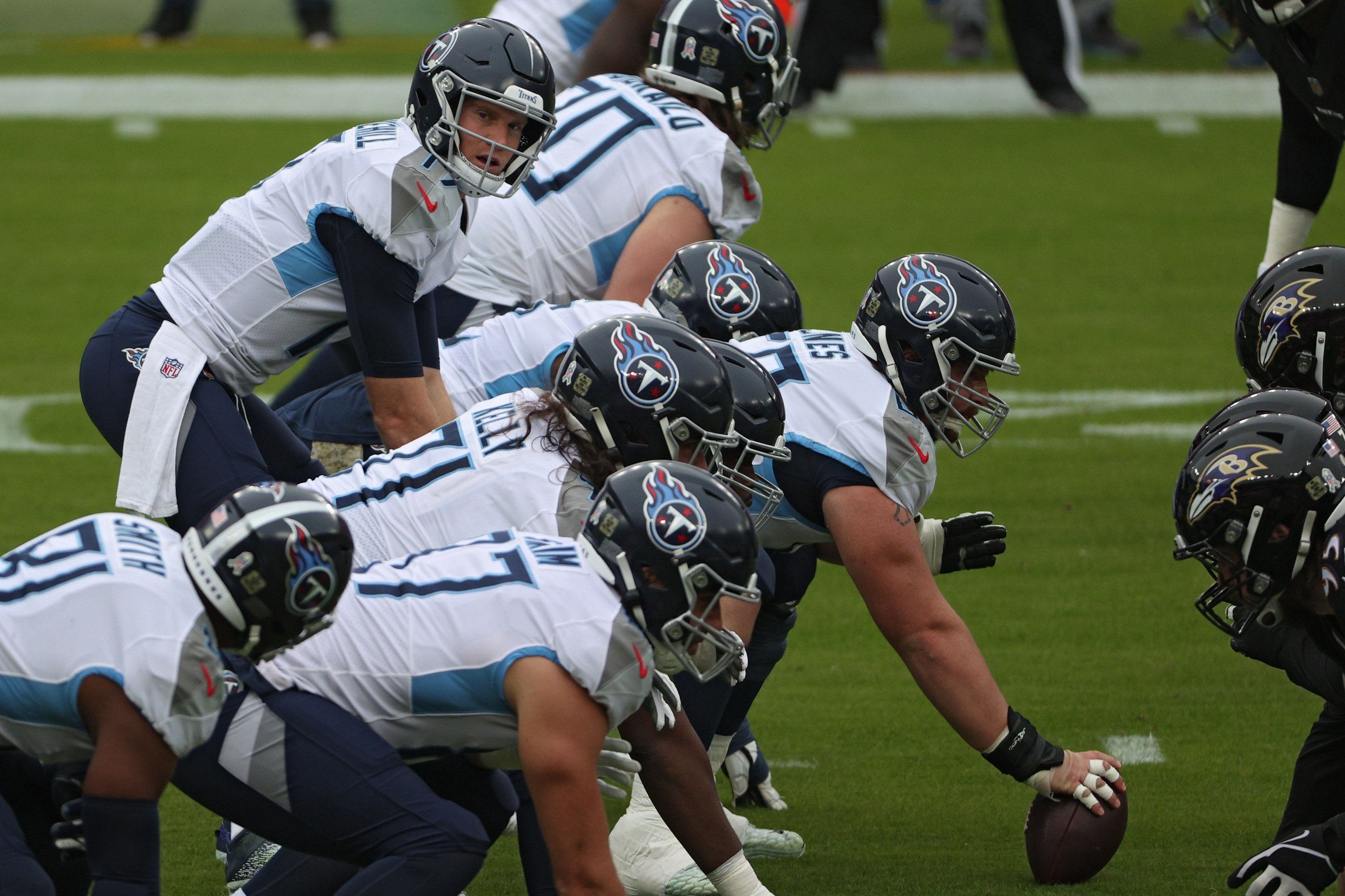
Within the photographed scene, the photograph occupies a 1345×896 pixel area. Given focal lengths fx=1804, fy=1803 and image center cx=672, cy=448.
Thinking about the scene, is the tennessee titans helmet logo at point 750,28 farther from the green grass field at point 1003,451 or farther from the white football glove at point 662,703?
the white football glove at point 662,703

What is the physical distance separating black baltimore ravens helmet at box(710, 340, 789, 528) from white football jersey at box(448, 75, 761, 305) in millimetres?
1426

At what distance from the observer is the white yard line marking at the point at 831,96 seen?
13312mm

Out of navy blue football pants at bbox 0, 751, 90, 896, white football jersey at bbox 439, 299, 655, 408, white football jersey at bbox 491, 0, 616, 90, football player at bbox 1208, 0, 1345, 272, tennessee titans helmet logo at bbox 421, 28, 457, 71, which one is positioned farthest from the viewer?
white football jersey at bbox 491, 0, 616, 90

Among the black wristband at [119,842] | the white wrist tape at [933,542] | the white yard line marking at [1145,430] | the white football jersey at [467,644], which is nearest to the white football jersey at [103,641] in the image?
the black wristband at [119,842]

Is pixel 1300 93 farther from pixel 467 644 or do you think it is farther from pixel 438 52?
pixel 467 644

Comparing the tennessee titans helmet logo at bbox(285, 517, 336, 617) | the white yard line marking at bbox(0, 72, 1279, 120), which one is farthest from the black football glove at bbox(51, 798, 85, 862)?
the white yard line marking at bbox(0, 72, 1279, 120)

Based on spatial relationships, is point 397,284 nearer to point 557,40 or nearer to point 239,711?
point 239,711

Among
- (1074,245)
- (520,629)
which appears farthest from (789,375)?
(1074,245)

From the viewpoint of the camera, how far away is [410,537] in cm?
369

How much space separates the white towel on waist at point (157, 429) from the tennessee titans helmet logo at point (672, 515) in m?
1.42

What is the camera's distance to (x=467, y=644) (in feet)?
10.2

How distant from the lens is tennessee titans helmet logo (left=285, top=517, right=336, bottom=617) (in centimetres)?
293

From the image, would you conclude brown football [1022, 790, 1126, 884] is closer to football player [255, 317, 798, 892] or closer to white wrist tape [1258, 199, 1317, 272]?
football player [255, 317, 798, 892]

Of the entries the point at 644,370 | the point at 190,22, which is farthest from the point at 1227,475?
the point at 190,22
